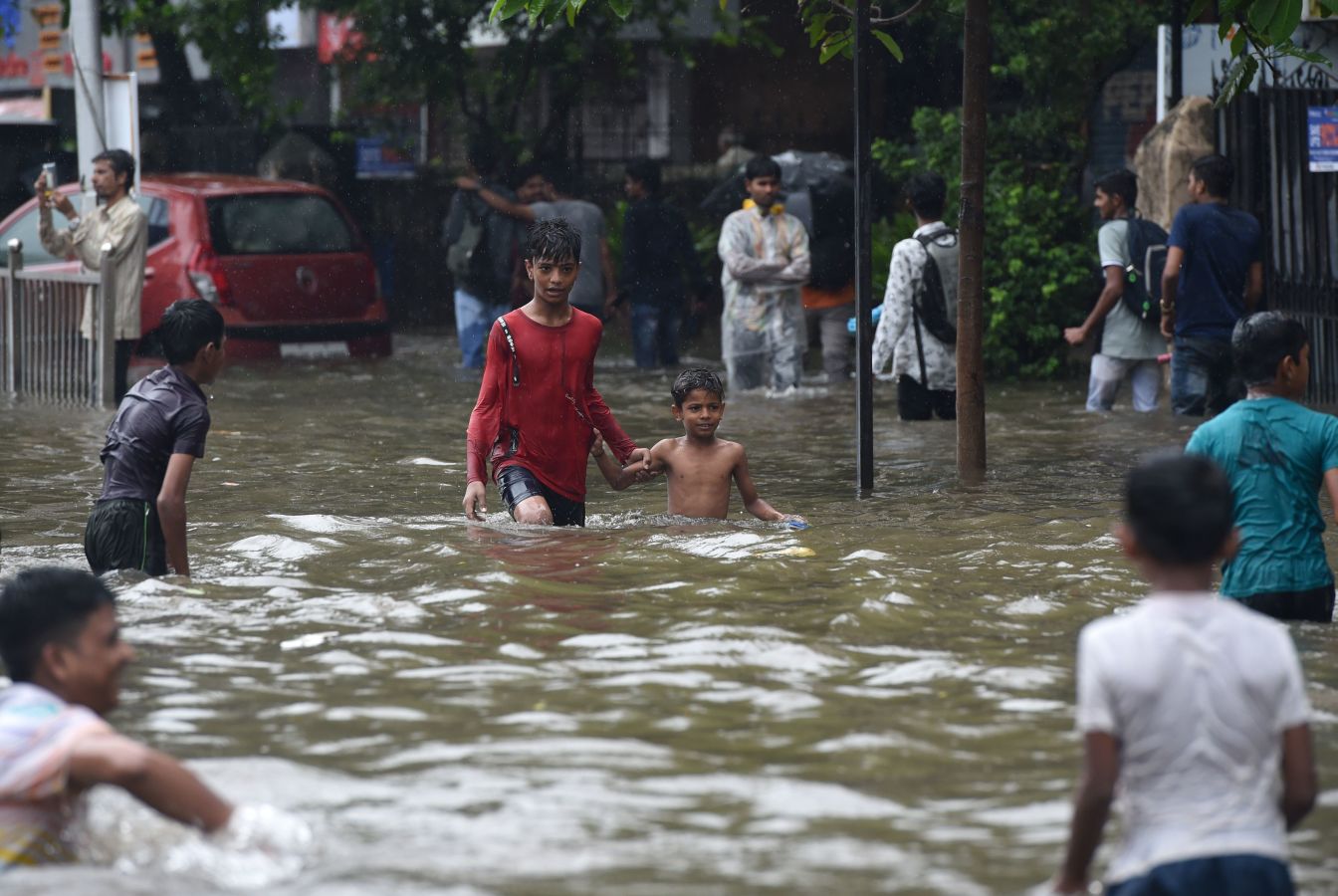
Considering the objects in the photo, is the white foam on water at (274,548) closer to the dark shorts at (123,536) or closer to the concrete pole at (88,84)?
the dark shorts at (123,536)

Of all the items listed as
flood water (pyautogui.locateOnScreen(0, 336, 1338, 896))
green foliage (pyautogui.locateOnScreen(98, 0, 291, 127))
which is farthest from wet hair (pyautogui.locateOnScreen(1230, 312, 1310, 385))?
green foliage (pyautogui.locateOnScreen(98, 0, 291, 127))

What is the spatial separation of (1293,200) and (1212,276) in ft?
8.73

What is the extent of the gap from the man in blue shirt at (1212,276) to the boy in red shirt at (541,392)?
13.2 ft

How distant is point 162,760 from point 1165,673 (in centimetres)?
Result: 202

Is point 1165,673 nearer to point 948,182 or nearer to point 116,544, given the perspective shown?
point 116,544

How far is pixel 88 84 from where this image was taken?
Answer: 15.7 metres

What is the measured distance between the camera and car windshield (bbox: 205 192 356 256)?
1688cm

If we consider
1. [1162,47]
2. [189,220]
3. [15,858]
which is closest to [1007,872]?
[15,858]

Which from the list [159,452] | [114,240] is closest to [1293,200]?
[114,240]

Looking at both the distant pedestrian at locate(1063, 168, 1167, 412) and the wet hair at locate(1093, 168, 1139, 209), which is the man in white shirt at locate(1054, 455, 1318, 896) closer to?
the distant pedestrian at locate(1063, 168, 1167, 412)

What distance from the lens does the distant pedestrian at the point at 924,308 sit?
1137 cm

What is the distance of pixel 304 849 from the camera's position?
4.53 meters

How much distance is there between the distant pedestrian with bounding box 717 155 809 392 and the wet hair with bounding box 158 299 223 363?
8316 mm

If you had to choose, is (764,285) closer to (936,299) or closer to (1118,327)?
(1118,327)
